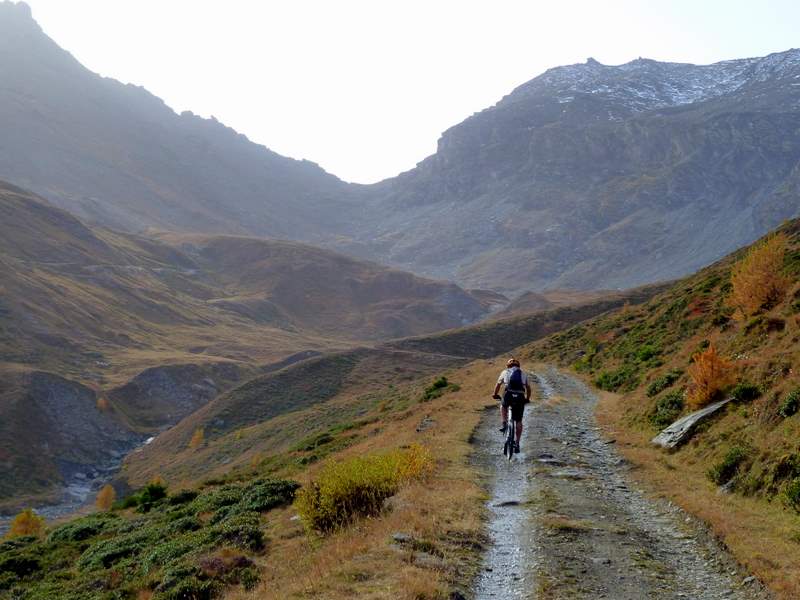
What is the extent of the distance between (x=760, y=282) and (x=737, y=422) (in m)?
11.4

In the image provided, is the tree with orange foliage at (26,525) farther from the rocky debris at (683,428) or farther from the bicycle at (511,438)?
the rocky debris at (683,428)

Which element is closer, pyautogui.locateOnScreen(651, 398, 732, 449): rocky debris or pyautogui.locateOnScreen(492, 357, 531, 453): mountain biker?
pyautogui.locateOnScreen(492, 357, 531, 453): mountain biker

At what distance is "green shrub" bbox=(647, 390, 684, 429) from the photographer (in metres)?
21.5

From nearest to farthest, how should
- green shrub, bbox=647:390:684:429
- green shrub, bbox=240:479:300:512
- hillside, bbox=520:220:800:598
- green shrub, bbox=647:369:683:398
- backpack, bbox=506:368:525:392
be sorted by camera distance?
hillside, bbox=520:220:800:598, backpack, bbox=506:368:525:392, green shrub, bbox=240:479:300:512, green shrub, bbox=647:390:684:429, green shrub, bbox=647:369:683:398

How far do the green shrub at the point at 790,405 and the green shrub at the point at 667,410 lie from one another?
6.18 meters

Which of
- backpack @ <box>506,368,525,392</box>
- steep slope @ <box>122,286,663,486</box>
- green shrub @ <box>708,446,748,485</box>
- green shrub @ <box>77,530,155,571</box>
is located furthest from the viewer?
steep slope @ <box>122,286,663,486</box>

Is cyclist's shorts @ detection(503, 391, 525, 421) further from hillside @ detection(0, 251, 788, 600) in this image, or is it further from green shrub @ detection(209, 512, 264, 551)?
green shrub @ detection(209, 512, 264, 551)

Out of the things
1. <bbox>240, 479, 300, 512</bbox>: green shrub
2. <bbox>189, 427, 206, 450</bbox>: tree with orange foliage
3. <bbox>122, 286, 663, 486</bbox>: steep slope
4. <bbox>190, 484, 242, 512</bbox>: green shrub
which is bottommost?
<bbox>189, 427, 206, 450</bbox>: tree with orange foliage

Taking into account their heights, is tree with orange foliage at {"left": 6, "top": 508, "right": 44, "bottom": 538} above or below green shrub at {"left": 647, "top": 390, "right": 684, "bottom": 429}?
below

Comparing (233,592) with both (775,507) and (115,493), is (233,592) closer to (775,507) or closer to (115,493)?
(775,507)

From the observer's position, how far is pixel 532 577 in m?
9.37

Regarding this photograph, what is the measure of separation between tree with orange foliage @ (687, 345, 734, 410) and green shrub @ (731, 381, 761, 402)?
1134 millimetres

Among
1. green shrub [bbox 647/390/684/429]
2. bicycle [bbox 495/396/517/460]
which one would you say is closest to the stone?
bicycle [bbox 495/396/517/460]

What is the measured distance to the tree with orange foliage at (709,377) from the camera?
19.4m
